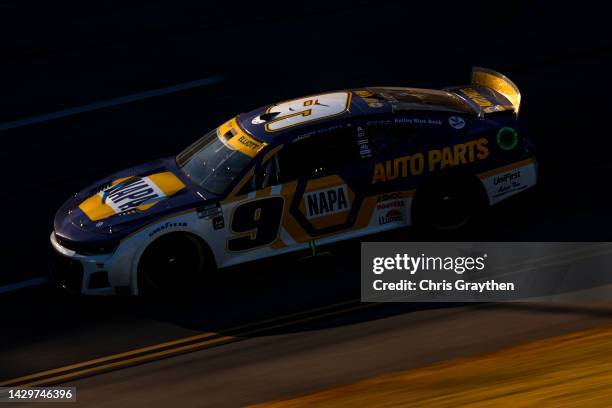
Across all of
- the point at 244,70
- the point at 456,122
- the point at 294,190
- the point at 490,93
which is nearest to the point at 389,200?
the point at 294,190

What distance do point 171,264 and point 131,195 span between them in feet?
3.14

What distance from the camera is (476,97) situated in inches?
480

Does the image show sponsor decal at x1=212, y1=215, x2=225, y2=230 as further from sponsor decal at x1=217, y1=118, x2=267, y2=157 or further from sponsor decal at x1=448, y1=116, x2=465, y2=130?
sponsor decal at x1=448, y1=116, x2=465, y2=130

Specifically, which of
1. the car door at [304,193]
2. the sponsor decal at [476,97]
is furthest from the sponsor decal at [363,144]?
the sponsor decal at [476,97]

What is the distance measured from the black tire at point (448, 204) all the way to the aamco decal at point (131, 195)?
272cm

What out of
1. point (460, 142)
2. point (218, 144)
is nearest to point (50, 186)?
point (218, 144)

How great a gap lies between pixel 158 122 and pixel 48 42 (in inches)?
149

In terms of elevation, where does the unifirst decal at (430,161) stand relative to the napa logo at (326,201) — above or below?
above

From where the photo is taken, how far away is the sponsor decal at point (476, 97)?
470 inches

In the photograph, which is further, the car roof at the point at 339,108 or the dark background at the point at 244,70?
the dark background at the point at 244,70

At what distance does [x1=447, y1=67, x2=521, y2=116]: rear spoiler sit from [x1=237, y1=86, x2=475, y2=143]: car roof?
211 millimetres

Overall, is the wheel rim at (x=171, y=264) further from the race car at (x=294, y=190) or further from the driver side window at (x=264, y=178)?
the driver side window at (x=264, y=178)

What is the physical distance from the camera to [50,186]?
1400 cm

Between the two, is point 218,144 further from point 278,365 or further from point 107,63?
point 107,63
